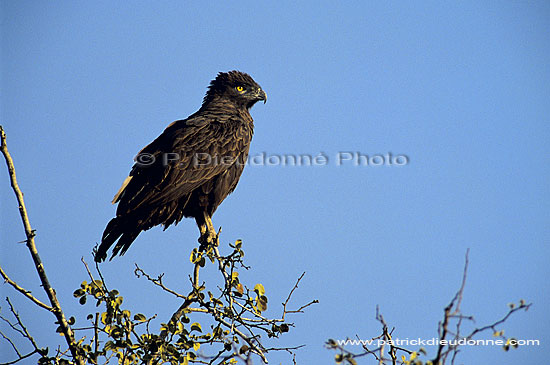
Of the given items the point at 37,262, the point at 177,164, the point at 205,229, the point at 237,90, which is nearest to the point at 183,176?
the point at 177,164

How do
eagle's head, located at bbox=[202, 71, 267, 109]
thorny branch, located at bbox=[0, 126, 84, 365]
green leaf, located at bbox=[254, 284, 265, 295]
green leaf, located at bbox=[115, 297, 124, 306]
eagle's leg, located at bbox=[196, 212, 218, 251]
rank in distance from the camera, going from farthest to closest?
eagle's head, located at bbox=[202, 71, 267, 109], eagle's leg, located at bbox=[196, 212, 218, 251], green leaf, located at bbox=[254, 284, 265, 295], green leaf, located at bbox=[115, 297, 124, 306], thorny branch, located at bbox=[0, 126, 84, 365]

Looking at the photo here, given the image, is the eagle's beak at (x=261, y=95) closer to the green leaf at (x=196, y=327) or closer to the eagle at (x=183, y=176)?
the eagle at (x=183, y=176)

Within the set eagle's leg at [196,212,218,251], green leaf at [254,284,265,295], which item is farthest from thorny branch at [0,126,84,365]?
eagle's leg at [196,212,218,251]

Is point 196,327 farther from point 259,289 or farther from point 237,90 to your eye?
point 237,90

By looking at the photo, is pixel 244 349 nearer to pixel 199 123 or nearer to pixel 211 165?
pixel 211 165

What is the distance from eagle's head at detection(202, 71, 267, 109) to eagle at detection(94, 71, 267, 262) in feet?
1.78

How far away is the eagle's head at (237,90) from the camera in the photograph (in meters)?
8.38

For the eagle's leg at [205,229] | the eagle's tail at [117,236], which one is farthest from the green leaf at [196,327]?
the eagle's leg at [205,229]

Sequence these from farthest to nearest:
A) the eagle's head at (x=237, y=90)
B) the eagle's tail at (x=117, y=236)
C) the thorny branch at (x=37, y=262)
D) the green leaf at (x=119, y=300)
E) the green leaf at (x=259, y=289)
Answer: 1. the eagle's head at (x=237, y=90)
2. the eagle's tail at (x=117, y=236)
3. the green leaf at (x=259, y=289)
4. the green leaf at (x=119, y=300)
5. the thorny branch at (x=37, y=262)

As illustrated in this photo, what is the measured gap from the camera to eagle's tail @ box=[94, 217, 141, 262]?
20.1 ft

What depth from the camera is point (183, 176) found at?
6.72 m

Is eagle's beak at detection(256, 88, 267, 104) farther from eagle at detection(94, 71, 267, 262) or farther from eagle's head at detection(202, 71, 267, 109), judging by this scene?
eagle at detection(94, 71, 267, 262)

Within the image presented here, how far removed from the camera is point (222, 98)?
8352 millimetres

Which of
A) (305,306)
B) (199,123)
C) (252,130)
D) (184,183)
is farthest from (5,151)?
(252,130)
